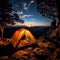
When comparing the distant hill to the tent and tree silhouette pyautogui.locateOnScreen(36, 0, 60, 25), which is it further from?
tree silhouette pyautogui.locateOnScreen(36, 0, 60, 25)

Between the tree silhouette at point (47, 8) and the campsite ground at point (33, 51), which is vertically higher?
the tree silhouette at point (47, 8)

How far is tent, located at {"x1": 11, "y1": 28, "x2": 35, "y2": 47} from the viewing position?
10828mm

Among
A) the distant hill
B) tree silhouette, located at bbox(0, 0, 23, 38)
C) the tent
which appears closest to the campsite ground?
the tent

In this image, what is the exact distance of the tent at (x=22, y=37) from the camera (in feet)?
35.5

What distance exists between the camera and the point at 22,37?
11758 mm

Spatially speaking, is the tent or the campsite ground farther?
the tent

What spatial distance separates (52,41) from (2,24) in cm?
548

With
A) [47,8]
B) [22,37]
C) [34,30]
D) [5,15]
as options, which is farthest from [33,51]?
[5,15]

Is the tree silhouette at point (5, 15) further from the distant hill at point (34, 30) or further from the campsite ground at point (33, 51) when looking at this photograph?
the campsite ground at point (33, 51)

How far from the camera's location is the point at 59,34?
38.4 feet

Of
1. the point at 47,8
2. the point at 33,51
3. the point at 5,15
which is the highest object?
the point at 47,8

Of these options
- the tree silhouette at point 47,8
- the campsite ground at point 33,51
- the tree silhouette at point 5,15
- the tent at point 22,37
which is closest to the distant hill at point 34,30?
the tree silhouette at point 5,15

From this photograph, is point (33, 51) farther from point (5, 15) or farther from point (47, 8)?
point (5, 15)

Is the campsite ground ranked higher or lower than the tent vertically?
lower
